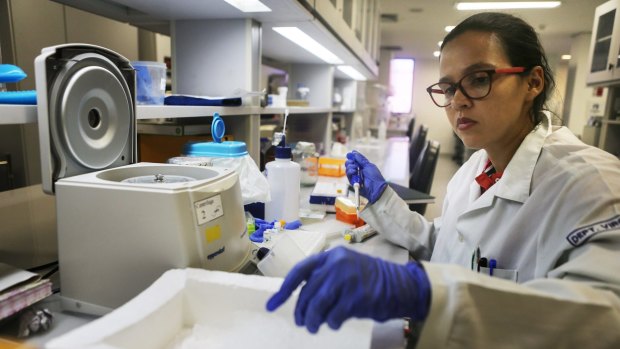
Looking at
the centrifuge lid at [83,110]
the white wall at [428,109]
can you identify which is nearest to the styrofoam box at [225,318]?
the centrifuge lid at [83,110]

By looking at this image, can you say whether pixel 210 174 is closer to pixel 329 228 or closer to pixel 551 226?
pixel 329 228

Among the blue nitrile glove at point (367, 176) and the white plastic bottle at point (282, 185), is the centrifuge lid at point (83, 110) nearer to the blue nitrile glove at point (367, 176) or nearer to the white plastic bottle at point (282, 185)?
the white plastic bottle at point (282, 185)

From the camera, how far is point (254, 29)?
4.71 ft

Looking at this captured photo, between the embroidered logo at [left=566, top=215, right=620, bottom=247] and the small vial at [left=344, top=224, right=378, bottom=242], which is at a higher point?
the embroidered logo at [left=566, top=215, right=620, bottom=247]

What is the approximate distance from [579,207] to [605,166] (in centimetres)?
13

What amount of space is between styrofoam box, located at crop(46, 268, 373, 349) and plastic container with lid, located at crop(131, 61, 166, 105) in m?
0.68

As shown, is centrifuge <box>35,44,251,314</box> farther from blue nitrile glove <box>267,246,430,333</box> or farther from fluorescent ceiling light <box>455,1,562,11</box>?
fluorescent ceiling light <box>455,1,562,11</box>

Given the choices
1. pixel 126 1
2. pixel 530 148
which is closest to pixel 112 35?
pixel 126 1

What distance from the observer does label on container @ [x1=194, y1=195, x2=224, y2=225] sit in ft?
2.11

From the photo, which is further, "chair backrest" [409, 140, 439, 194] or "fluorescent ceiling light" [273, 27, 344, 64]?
"chair backrest" [409, 140, 439, 194]

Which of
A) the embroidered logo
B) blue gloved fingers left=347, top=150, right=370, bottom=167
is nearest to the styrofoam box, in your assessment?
the embroidered logo

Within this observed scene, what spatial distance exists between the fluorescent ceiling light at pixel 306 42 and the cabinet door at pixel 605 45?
7.32 feet

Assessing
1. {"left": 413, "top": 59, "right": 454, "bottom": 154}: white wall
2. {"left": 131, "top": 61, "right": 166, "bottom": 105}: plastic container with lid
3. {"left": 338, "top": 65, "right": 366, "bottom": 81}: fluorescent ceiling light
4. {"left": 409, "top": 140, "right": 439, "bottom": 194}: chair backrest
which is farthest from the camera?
{"left": 413, "top": 59, "right": 454, "bottom": 154}: white wall

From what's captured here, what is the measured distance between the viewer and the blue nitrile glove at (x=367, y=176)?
1.20 meters
